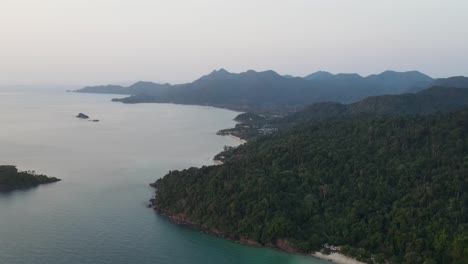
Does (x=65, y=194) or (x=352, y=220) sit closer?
(x=352, y=220)

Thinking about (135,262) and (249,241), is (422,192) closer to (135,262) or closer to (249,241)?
(249,241)

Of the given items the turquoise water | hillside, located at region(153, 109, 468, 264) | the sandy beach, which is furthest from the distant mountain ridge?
the sandy beach

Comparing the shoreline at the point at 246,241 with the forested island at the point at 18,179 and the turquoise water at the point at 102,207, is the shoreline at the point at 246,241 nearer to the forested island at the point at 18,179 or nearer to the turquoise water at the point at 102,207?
the turquoise water at the point at 102,207

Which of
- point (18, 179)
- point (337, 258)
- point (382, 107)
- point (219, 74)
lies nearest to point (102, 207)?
point (18, 179)

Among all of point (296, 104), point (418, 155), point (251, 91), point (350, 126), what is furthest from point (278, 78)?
point (418, 155)

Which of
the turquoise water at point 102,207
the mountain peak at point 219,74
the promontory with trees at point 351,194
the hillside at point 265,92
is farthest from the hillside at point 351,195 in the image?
the mountain peak at point 219,74

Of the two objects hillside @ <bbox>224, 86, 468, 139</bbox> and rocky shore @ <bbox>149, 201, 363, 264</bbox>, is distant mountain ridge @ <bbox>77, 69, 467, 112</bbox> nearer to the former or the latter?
hillside @ <bbox>224, 86, 468, 139</bbox>
